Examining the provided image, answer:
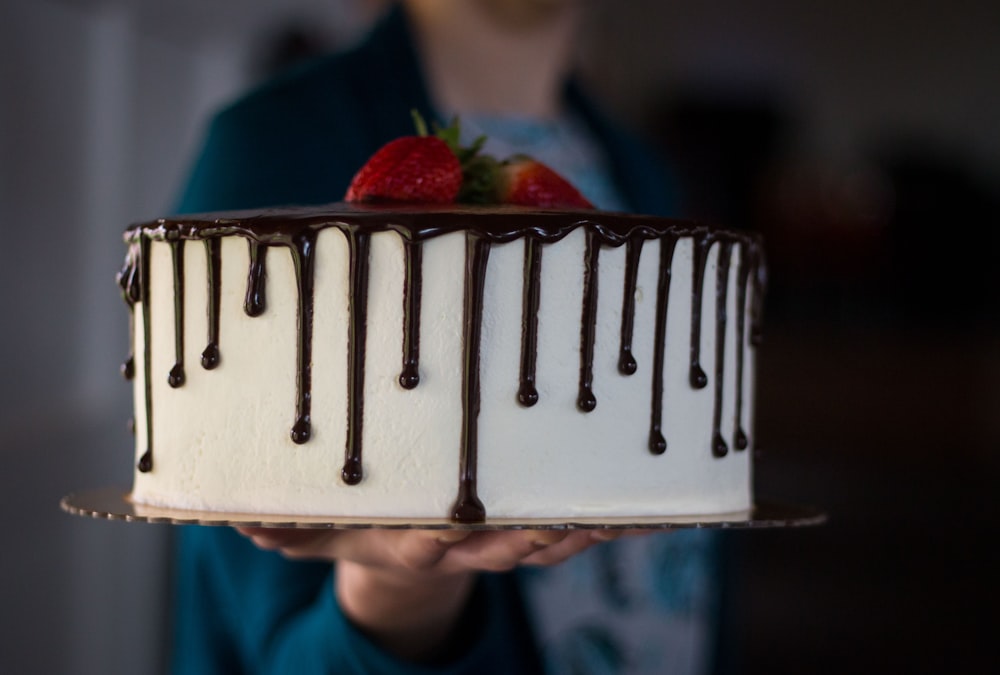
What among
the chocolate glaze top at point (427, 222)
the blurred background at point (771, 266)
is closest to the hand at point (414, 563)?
the chocolate glaze top at point (427, 222)

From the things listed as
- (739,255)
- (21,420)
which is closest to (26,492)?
(21,420)

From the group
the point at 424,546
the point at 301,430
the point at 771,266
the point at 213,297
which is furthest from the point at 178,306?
the point at 771,266

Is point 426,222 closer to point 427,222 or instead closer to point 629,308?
point 427,222

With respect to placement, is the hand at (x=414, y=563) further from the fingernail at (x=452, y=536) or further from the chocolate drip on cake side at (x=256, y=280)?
the chocolate drip on cake side at (x=256, y=280)

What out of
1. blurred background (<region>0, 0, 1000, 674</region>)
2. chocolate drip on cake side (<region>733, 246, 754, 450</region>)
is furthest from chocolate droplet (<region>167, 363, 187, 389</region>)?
blurred background (<region>0, 0, 1000, 674</region>)

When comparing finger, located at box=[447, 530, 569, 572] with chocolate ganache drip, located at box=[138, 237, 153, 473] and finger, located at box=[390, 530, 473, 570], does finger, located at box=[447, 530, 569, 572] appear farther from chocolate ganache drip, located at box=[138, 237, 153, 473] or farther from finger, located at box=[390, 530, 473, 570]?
chocolate ganache drip, located at box=[138, 237, 153, 473]
